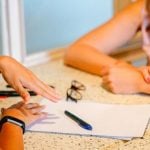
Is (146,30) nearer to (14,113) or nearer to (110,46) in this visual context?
(110,46)

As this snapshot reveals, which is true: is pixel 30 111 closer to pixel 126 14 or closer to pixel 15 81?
pixel 15 81

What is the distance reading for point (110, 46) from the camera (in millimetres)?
1508

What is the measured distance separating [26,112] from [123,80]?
35 centimetres

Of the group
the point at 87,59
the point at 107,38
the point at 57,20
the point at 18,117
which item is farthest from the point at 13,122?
the point at 57,20

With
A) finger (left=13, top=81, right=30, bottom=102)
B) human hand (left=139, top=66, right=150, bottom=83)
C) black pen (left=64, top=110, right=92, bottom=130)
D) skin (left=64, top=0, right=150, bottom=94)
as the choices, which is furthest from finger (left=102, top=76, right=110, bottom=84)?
finger (left=13, top=81, right=30, bottom=102)

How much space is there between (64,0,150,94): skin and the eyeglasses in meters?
0.08

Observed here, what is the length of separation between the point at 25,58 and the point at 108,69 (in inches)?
15.4

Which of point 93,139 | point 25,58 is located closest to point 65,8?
point 25,58

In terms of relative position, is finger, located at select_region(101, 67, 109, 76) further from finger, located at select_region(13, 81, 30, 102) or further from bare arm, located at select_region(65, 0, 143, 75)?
finger, located at select_region(13, 81, 30, 102)

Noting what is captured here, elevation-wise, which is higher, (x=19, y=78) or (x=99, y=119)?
(x=19, y=78)

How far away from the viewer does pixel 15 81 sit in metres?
0.95

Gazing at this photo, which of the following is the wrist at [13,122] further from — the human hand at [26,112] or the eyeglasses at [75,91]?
the eyeglasses at [75,91]

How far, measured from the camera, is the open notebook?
0.92 meters

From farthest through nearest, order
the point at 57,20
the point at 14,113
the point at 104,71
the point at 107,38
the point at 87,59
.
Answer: the point at 57,20
the point at 107,38
the point at 87,59
the point at 104,71
the point at 14,113
